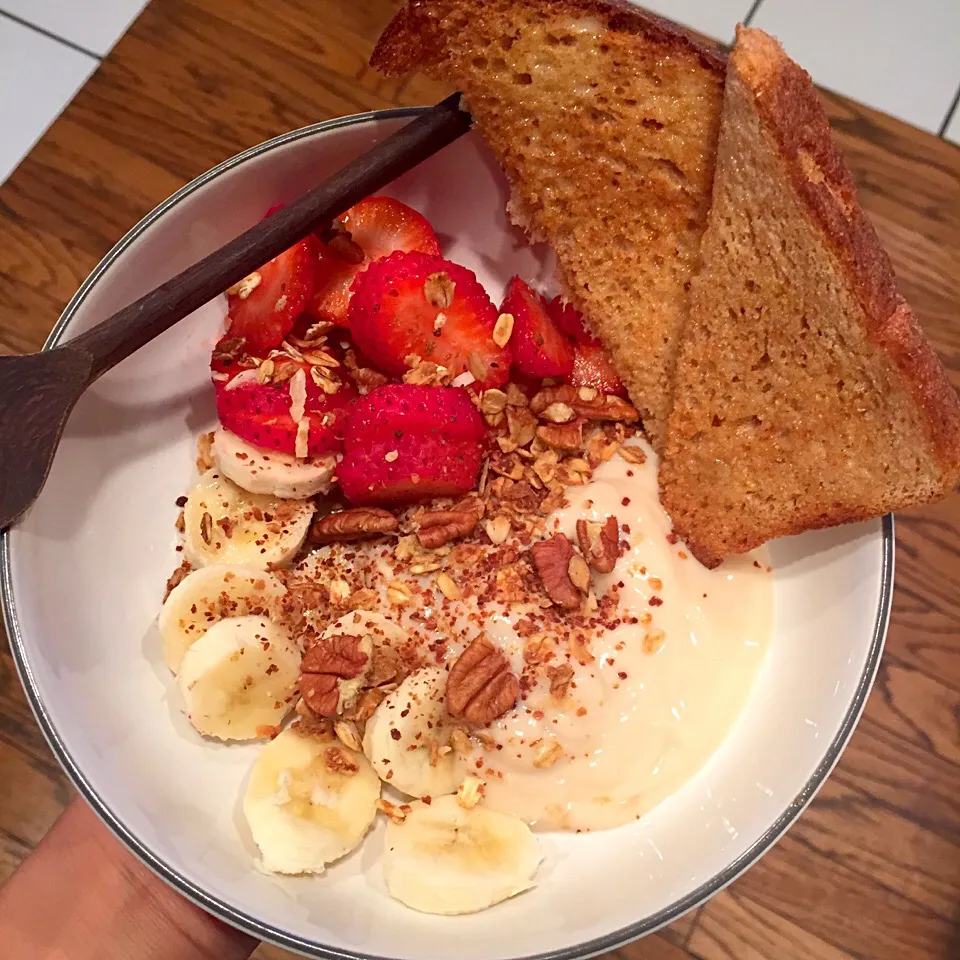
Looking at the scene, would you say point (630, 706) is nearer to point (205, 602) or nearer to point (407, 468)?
point (407, 468)

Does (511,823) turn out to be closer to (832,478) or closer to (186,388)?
Result: (832,478)

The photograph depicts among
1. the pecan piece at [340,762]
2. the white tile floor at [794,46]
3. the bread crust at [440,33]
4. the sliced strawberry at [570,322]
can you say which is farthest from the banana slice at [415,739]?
the white tile floor at [794,46]

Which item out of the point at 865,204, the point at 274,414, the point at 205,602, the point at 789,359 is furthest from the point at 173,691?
the point at 865,204

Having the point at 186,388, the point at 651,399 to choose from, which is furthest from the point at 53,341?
the point at 651,399

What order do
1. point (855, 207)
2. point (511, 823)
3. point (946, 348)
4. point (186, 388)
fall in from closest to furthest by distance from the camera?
point (855, 207), point (511, 823), point (186, 388), point (946, 348)

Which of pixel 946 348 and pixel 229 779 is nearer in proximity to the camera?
pixel 229 779

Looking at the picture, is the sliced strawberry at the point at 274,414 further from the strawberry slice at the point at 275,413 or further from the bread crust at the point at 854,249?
the bread crust at the point at 854,249
